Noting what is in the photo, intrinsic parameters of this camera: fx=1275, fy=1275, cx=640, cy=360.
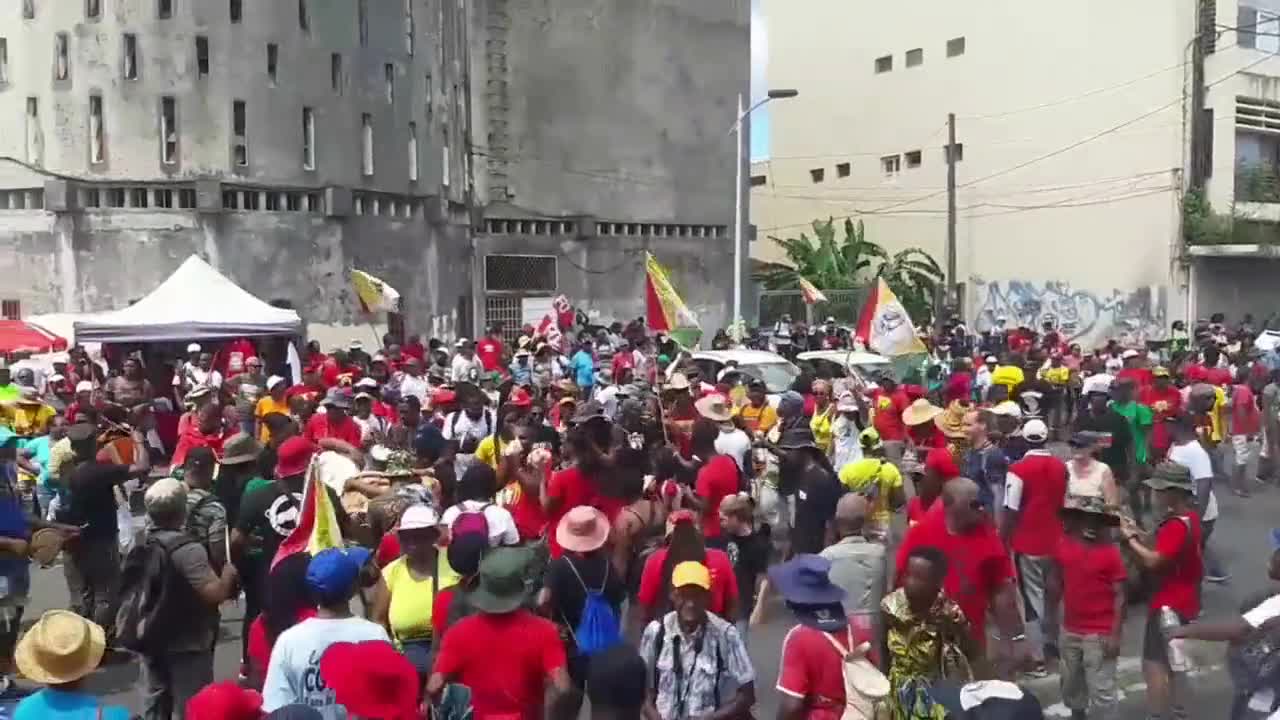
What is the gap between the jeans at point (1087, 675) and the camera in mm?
6309

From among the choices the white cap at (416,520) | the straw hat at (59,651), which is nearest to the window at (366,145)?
the white cap at (416,520)

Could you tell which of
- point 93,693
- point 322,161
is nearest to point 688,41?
point 322,161

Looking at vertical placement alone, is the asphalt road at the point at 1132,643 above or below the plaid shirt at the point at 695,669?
below

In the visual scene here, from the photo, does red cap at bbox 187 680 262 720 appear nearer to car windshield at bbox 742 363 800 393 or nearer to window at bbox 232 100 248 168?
car windshield at bbox 742 363 800 393

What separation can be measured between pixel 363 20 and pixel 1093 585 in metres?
25.1

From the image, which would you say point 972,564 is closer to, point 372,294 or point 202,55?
point 372,294

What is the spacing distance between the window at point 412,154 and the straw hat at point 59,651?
25.9 m

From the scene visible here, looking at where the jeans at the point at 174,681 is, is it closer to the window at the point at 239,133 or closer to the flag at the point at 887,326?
the flag at the point at 887,326

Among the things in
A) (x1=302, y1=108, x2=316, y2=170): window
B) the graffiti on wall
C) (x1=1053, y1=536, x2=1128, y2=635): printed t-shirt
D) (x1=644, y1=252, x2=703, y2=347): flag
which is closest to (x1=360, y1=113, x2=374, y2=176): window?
(x1=302, y1=108, x2=316, y2=170): window

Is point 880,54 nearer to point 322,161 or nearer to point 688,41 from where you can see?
point 688,41

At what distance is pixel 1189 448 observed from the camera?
9.30 metres

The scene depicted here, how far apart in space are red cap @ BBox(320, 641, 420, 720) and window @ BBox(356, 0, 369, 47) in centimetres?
2592

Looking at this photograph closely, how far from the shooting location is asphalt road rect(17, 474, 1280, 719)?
643 cm

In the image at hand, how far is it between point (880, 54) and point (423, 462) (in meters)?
37.9
